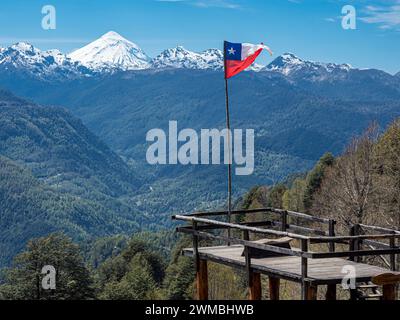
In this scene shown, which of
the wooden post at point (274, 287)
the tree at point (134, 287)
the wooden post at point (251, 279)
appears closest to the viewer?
the wooden post at point (251, 279)

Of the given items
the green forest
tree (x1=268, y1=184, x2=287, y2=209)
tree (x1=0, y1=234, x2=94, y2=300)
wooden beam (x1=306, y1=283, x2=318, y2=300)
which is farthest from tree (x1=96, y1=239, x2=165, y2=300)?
wooden beam (x1=306, y1=283, x2=318, y2=300)

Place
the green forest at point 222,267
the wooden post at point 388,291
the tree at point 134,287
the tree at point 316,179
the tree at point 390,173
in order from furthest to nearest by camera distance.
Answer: the tree at point 316,179
the tree at point 134,287
the tree at point 390,173
the green forest at point 222,267
the wooden post at point 388,291

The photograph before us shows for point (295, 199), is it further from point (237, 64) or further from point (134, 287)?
point (237, 64)

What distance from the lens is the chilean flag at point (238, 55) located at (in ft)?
76.0

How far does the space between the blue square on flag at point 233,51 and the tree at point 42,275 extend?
49.8 m

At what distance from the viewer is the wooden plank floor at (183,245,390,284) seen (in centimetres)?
1680

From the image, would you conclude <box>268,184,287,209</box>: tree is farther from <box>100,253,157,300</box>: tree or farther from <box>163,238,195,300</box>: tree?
<box>100,253,157,300</box>: tree

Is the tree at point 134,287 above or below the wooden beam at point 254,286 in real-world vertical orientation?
below

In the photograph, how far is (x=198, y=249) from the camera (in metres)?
20.7

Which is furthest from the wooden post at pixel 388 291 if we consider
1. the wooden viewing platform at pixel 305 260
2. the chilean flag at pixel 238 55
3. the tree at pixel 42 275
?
the tree at pixel 42 275

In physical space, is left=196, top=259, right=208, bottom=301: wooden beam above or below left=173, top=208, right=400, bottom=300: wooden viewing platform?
below

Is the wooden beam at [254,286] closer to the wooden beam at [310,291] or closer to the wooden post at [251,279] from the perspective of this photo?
the wooden post at [251,279]

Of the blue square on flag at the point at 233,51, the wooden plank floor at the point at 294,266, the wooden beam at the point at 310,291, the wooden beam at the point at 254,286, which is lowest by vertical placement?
the wooden beam at the point at 254,286
